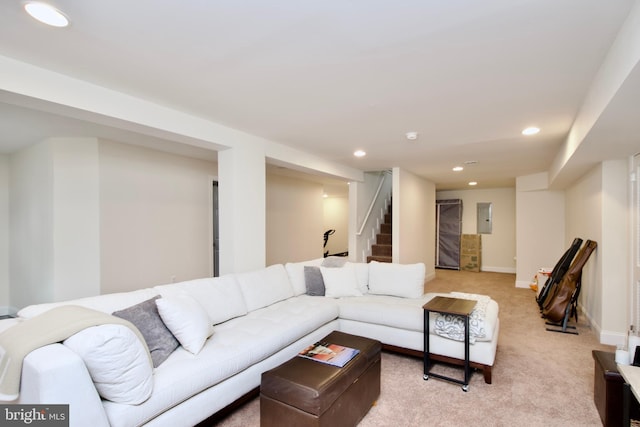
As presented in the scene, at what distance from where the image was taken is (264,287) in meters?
3.20

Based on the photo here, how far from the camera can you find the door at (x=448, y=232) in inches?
330

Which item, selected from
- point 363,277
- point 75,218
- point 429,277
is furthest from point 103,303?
point 429,277

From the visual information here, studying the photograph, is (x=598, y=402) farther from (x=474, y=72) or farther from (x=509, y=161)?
(x=509, y=161)

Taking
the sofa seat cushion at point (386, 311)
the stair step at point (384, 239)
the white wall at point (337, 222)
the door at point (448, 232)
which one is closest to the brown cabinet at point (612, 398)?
the sofa seat cushion at point (386, 311)

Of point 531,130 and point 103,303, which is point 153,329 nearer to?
point 103,303

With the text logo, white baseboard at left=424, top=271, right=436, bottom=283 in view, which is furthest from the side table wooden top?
white baseboard at left=424, top=271, right=436, bottom=283

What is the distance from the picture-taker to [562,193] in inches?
236

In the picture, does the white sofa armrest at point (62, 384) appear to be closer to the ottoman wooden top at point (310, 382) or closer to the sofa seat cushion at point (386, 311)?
the ottoman wooden top at point (310, 382)

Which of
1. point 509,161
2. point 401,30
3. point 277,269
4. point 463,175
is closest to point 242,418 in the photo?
point 277,269

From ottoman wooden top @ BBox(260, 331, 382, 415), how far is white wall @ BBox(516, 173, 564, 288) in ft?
18.2

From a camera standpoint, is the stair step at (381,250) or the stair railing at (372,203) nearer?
the stair railing at (372,203)

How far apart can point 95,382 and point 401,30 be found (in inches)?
89.4

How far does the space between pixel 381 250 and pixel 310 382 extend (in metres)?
4.77

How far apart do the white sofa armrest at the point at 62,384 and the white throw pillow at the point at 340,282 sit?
2460 mm
